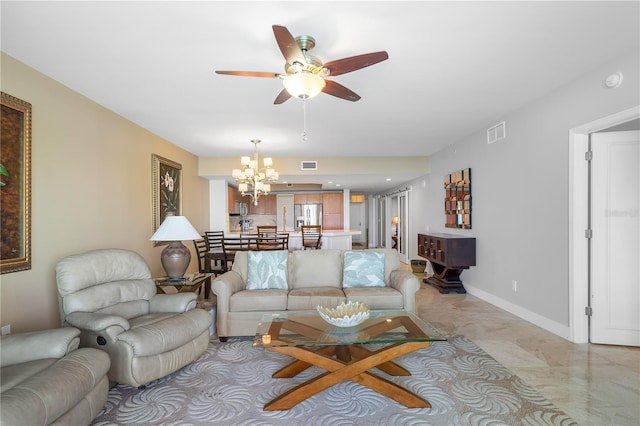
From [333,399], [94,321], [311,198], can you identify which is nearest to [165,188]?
Answer: [94,321]

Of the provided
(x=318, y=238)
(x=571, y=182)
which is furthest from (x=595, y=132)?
(x=318, y=238)

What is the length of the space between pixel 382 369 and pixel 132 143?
397 cm

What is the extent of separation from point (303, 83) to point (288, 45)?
0.29 m

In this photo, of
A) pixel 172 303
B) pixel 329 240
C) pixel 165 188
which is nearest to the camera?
pixel 172 303

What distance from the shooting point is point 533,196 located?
11.9ft

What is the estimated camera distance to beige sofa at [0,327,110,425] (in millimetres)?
1456

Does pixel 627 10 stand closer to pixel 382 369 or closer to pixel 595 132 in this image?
pixel 595 132

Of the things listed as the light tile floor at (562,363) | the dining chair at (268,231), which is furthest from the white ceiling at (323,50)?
the light tile floor at (562,363)

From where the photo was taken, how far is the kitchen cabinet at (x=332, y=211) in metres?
9.98

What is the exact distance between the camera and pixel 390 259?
12.4ft

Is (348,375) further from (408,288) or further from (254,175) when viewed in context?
(254,175)

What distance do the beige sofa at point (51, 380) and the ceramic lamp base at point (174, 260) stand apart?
1.54 meters

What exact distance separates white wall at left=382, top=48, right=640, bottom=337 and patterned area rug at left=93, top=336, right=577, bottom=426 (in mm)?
1343

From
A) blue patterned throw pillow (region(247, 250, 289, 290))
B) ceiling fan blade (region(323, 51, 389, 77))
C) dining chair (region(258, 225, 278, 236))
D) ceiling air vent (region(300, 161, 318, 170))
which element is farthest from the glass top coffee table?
ceiling air vent (region(300, 161, 318, 170))
